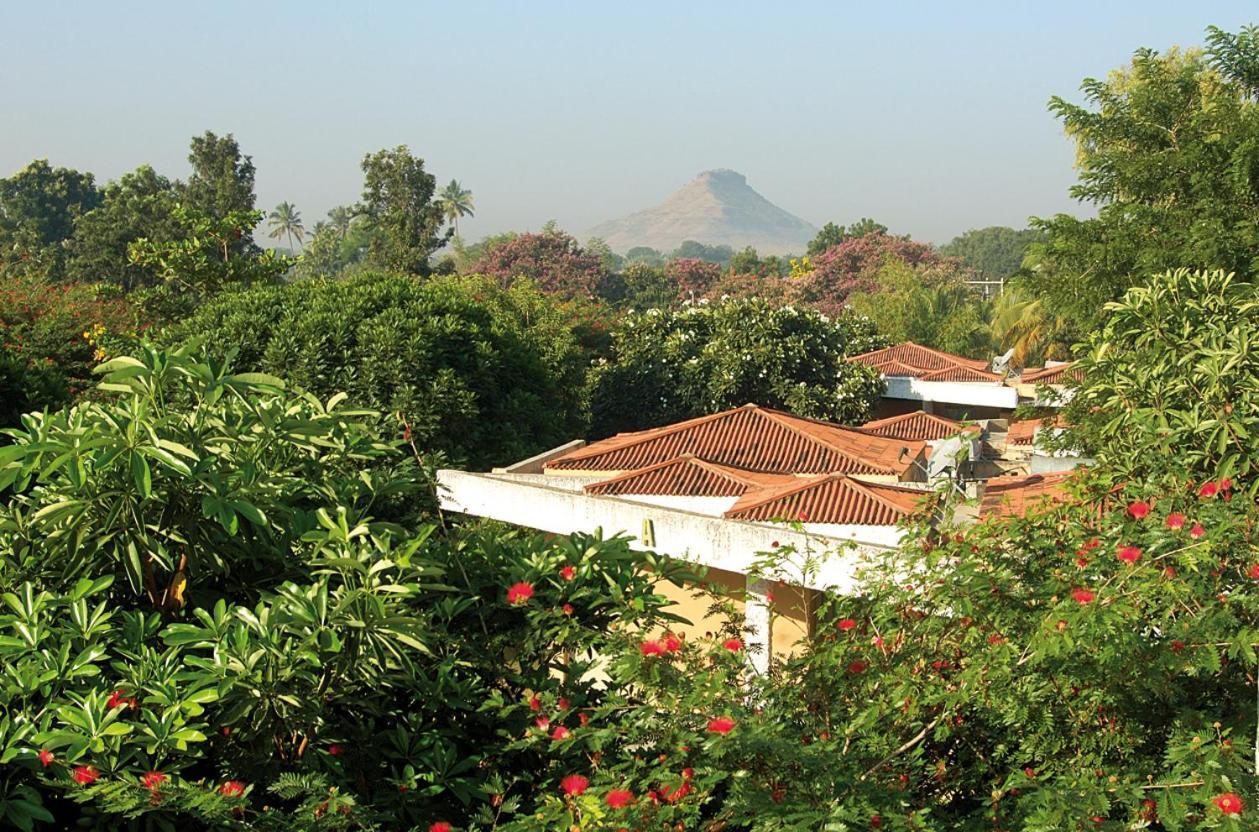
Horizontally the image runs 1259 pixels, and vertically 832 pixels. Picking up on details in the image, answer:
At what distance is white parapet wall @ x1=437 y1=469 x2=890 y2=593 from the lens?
9.88 meters

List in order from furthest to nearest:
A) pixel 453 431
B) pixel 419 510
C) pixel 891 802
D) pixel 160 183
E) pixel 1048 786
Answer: pixel 160 183, pixel 453 431, pixel 419 510, pixel 1048 786, pixel 891 802

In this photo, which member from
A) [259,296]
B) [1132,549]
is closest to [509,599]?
[1132,549]

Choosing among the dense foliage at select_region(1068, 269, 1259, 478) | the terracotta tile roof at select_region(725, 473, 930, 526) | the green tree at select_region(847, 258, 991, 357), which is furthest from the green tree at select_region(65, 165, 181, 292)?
the dense foliage at select_region(1068, 269, 1259, 478)

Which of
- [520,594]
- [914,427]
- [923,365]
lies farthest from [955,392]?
[520,594]

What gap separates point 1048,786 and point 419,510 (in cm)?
401

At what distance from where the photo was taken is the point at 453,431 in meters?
17.7

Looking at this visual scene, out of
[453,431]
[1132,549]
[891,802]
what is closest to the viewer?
[891,802]

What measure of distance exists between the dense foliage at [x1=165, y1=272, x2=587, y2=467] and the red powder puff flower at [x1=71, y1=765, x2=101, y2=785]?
1208 centimetres

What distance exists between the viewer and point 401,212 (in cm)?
4534

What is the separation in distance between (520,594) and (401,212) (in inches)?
1671

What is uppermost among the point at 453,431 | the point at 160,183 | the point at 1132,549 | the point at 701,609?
the point at 160,183

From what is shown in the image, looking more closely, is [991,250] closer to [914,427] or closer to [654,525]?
[914,427]

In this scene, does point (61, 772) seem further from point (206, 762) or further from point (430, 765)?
point (430, 765)

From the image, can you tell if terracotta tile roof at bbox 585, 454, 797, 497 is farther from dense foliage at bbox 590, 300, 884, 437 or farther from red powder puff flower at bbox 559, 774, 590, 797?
dense foliage at bbox 590, 300, 884, 437
